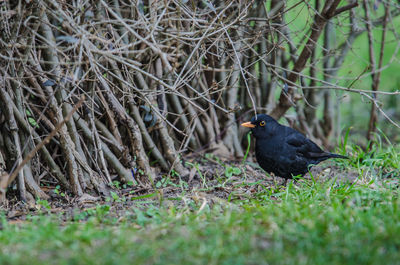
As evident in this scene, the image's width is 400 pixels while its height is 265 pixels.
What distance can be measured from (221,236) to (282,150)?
6.96 ft

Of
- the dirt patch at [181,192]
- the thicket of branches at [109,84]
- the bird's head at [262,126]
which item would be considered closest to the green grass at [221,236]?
the dirt patch at [181,192]

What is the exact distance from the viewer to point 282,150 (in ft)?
14.8

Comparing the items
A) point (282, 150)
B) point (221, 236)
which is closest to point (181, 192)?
point (282, 150)

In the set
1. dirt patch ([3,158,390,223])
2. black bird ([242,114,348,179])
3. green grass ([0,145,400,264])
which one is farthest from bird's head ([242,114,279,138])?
green grass ([0,145,400,264])

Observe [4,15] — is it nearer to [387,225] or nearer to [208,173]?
[208,173]

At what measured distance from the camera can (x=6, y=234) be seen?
102 inches

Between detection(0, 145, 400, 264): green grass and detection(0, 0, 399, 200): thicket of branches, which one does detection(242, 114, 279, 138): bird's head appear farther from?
detection(0, 145, 400, 264): green grass

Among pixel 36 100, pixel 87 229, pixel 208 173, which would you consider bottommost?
pixel 208 173

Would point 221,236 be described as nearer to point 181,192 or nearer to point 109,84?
point 181,192

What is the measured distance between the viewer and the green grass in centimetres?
228

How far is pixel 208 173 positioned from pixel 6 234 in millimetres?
2360

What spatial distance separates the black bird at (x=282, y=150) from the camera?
446 centimetres

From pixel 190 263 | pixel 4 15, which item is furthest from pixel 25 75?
pixel 190 263

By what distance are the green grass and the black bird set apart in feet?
3.72
